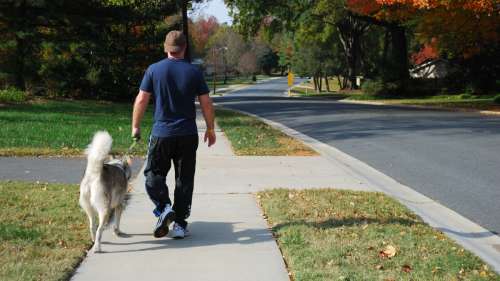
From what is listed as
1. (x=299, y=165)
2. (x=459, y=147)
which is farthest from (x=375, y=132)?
(x=299, y=165)

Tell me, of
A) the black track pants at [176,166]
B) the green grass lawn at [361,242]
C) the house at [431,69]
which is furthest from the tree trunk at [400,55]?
the black track pants at [176,166]

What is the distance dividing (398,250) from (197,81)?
7.92ft

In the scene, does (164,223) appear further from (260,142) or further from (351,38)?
(351,38)

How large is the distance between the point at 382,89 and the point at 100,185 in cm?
3436

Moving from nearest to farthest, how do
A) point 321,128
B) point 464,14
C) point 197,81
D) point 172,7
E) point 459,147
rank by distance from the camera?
point 197,81
point 459,147
point 321,128
point 464,14
point 172,7

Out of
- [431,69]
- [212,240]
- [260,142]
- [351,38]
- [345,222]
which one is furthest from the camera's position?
[431,69]

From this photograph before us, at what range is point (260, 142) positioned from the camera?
14375 mm

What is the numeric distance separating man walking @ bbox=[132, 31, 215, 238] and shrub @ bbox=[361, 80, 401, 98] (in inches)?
1317

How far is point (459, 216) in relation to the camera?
7.63 m

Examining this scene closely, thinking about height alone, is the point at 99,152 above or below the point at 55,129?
above

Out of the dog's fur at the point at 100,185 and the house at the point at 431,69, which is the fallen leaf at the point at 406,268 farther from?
the house at the point at 431,69

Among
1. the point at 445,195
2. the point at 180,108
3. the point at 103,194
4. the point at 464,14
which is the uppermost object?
the point at 464,14

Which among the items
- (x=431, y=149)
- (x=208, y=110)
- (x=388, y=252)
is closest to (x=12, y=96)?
(x=431, y=149)

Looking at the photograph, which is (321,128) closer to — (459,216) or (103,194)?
(459,216)
